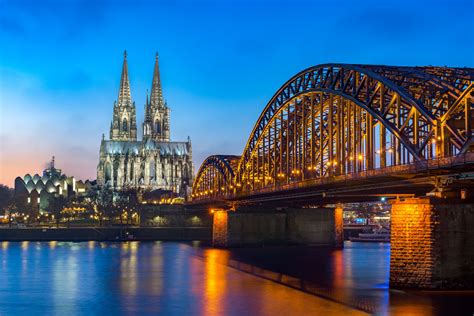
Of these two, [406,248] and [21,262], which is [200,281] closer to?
[406,248]

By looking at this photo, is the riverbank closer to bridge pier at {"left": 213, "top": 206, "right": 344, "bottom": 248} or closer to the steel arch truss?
the steel arch truss

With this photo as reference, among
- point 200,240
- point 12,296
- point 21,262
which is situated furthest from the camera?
point 200,240

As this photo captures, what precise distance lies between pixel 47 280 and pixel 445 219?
38.8 meters

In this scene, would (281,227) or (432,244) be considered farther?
(281,227)

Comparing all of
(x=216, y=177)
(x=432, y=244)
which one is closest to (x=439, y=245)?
(x=432, y=244)

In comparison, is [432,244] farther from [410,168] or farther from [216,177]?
[216,177]

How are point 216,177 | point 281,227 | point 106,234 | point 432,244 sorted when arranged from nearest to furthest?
point 432,244 < point 281,227 < point 216,177 < point 106,234

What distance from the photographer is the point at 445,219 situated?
50.6m

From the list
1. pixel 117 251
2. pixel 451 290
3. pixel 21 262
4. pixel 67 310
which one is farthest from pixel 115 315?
pixel 117 251

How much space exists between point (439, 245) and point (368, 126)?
1875 centimetres

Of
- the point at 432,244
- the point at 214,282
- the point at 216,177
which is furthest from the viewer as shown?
the point at 216,177

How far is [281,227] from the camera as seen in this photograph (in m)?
119

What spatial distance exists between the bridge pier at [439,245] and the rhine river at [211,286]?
3.88 ft

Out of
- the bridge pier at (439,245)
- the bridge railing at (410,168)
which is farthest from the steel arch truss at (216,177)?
the bridge pier at (439,245)
